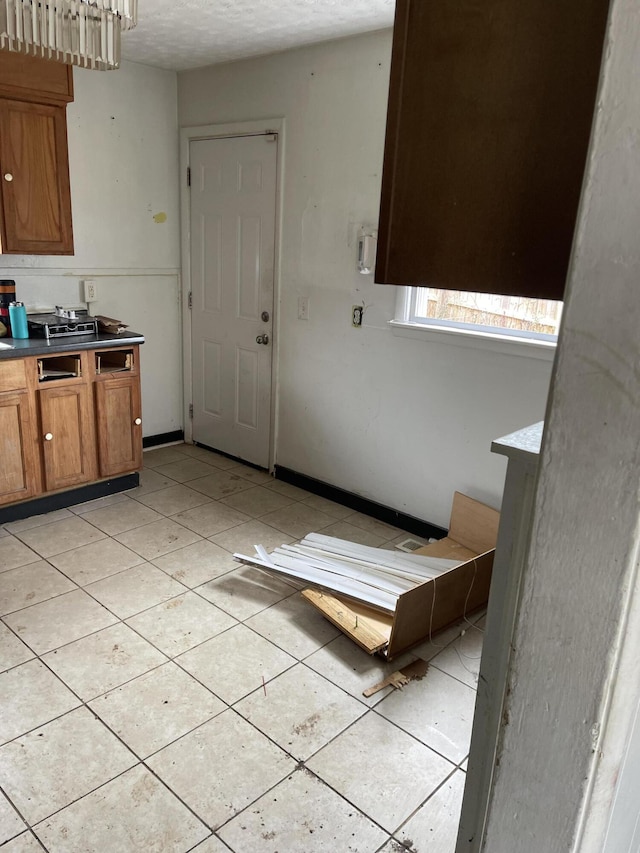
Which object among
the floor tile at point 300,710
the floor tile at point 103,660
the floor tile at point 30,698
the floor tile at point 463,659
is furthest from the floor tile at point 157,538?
the floor tile at point 463,659

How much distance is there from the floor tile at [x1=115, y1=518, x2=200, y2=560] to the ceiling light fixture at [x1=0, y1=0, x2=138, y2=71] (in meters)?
2.22

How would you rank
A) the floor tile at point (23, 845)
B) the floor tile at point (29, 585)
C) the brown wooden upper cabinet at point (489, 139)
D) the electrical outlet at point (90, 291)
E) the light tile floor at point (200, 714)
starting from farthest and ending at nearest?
the electrical outlet at point (90, 291)
the floor tile at point (29, 585)
the light tile floor at point (200, 714)
the floor tile at point (23, 845)
the brown wooden upper cabinet at point (489, 139)

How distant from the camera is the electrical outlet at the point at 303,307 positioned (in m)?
3.75

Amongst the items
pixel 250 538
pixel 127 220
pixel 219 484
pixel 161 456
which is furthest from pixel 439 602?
pixel 127 220

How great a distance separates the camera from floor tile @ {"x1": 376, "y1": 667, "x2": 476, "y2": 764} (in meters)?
2.06

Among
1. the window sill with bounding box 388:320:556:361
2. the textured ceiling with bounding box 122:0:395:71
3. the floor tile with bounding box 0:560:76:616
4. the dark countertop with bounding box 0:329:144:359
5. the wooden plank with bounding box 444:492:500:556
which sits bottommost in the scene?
the floor tile with bounding box 0:560:76:616

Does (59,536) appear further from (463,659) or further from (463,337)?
(463,337)

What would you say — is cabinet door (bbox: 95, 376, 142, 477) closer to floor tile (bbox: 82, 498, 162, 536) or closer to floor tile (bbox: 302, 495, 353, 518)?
floor tile (bbox: 82, 498, 162, 536)

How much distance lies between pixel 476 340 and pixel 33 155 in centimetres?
248

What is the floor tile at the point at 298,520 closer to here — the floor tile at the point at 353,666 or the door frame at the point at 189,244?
the door frame at the point at 189,244

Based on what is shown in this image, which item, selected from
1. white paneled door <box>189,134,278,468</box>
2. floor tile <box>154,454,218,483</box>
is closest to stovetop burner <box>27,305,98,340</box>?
white paneled door <box>189,134,278,468</box>

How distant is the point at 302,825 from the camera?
1.74 metres

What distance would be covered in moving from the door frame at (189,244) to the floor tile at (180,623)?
5.25 feet

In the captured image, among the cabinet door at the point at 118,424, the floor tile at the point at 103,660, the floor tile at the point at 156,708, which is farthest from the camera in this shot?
the cabinet door at the point at 118,424
